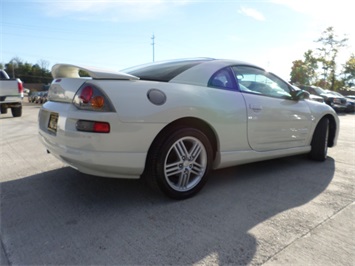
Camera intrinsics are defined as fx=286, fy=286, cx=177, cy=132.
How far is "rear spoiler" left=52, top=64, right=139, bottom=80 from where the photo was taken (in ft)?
7.78

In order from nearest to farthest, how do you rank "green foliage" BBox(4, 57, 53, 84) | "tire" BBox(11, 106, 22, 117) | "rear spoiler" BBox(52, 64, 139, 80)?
1. "rear spoiler" BBox(52, 64, 139, 80)
2. "tire" BBox(11, 106, 22, 117)
3. "green foliage" BBox(4, 57, 53, 84)

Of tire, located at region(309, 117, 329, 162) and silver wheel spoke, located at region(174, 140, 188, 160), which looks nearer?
silver wheel spoke, located at region(174, 140, 188, 160)

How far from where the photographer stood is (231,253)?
6.07 feet

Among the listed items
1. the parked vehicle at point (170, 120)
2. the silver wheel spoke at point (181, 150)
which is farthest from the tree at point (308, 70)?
the silver wheel spoke at point (181, 150)

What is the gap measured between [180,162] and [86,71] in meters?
1.16

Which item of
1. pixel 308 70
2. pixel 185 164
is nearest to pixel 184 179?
pixel 185 164

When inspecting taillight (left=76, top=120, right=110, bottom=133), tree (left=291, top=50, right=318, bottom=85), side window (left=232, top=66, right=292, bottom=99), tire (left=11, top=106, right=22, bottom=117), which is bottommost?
tire (left=11, top=106, right=22, bottom=117)

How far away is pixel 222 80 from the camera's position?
119 inches

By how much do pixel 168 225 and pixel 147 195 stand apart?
0.61 metres

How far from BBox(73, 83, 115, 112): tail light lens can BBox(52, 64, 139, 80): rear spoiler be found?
11 cm

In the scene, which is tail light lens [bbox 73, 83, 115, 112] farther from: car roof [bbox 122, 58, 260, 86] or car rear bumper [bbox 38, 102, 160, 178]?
car roof [bbox 122, 58, 260, 86]

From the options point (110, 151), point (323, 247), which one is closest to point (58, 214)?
point (110, 151)

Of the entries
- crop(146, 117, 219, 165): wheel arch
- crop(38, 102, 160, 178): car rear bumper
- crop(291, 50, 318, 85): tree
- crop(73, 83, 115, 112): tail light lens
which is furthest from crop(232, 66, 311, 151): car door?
crop(291, 50, 318, 85): tree

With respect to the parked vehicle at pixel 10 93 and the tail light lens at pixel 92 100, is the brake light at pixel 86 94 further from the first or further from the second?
the parked vehicle at pixel 10 93
